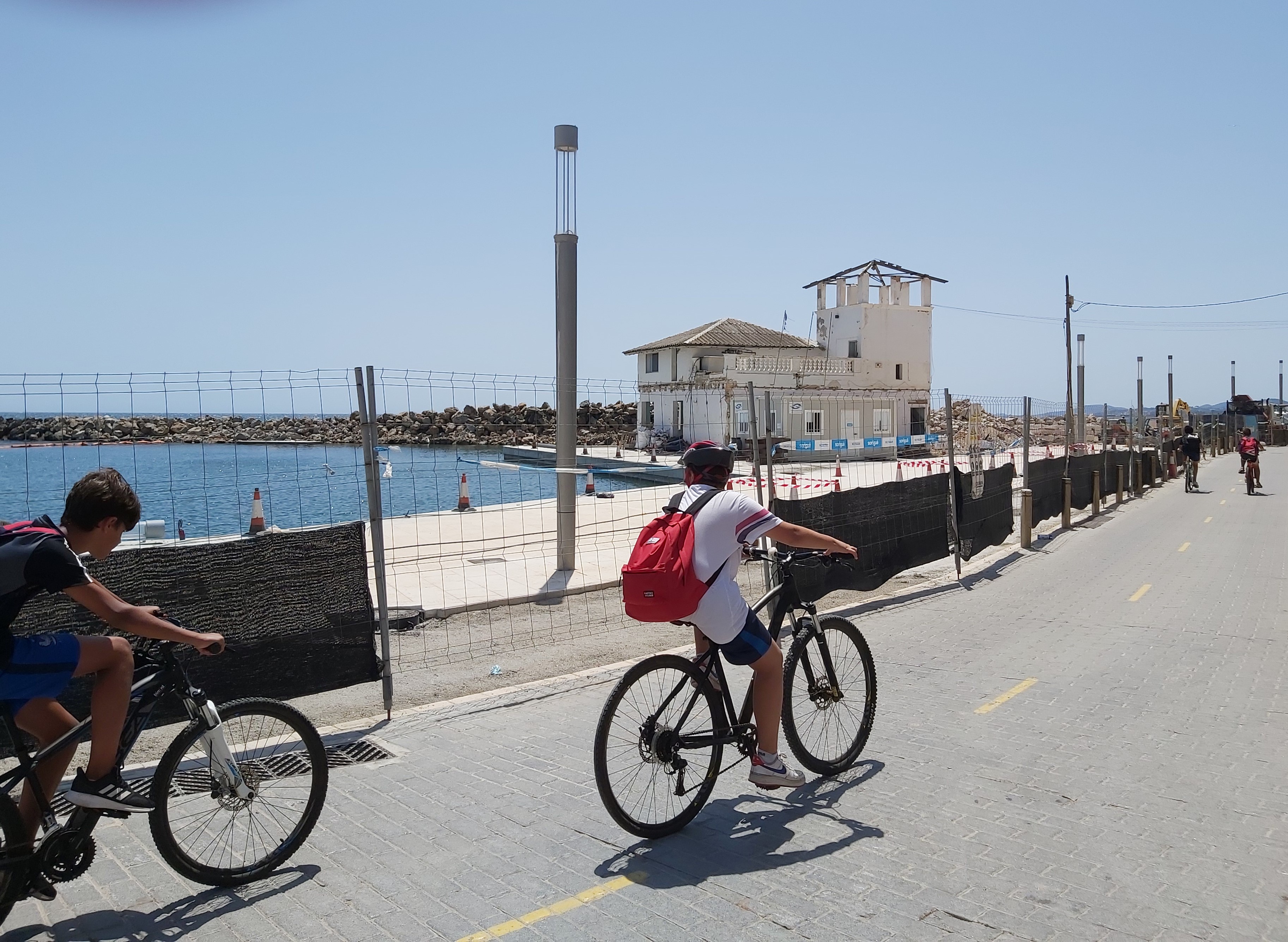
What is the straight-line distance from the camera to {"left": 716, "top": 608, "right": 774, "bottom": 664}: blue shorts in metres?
4.73

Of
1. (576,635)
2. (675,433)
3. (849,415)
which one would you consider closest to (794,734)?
(576,635)

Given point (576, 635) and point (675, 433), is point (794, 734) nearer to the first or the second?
point (576, 635)

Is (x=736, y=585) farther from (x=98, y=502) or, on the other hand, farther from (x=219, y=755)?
(x=98, y=502)

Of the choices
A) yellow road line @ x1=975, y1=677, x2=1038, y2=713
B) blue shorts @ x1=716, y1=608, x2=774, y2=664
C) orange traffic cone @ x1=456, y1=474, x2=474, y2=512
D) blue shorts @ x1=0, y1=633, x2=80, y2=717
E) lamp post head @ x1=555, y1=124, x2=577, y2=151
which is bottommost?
yellow road line @ x1=975, y1=677, x2=1038, y2=713

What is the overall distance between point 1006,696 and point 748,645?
3.34m

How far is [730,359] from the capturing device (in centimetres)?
5975

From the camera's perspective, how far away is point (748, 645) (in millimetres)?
4734

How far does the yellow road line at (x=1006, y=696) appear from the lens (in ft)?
22.7

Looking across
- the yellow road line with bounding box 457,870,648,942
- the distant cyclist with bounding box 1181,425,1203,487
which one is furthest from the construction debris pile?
the yellow road line with bounding box 457,870,648,942

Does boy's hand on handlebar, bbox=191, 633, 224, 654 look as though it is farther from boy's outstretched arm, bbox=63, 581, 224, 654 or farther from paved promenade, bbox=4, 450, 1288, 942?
paved promenade, bbox=4, 450, 1288, 942

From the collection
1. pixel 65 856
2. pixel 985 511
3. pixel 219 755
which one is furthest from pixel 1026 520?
pixel 65 856

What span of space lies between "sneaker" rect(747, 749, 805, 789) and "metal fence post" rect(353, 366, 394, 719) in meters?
2.93

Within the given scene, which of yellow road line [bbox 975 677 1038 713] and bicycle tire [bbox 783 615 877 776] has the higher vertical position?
bicycle tire [bbox 783 615 877 776]

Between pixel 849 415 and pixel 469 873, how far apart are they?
5177cm
